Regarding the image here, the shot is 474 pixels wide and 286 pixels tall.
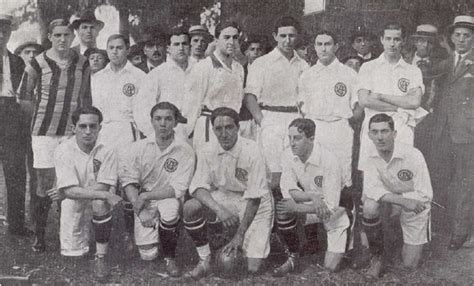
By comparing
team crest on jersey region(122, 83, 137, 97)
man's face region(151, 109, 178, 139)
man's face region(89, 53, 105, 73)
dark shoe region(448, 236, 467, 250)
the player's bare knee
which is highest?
man's face region(89, 53, 105, 73)

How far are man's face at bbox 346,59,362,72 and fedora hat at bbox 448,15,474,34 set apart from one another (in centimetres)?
72

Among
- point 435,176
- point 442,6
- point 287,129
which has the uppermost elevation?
point 442,6

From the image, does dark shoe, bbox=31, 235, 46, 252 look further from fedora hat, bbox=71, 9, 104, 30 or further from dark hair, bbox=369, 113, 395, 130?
dark hair, bbox=369, 113, 395, 130

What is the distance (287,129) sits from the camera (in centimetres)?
427

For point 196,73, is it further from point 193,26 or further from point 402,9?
point 402,9

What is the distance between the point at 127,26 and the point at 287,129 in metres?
1.34

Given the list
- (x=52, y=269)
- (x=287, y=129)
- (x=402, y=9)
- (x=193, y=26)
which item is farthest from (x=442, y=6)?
(x=52, y=269)

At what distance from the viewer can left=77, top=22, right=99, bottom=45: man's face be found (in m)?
4.30

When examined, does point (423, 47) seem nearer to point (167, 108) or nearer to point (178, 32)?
point (178, 32)

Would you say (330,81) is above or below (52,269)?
above

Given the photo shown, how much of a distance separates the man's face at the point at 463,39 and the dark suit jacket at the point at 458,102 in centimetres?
5

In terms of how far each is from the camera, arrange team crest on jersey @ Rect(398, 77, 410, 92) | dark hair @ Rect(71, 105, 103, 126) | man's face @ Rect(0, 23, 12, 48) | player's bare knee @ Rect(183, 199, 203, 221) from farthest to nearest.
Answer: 1. team crest on jersey @ Rect(398, 77, 410, 92)
2. man's face @ Rect(0, 23, 12, 48)
3. dark hair @ Rect(71, 105, 103, 126)
4. player's bare knee @ Rect(183, 199, 203, 221)

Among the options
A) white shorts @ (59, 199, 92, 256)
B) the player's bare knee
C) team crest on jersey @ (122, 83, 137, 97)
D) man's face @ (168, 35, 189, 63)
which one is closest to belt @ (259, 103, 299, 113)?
man's face @ (168, 35, 189, 63)

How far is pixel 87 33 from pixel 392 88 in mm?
2205
